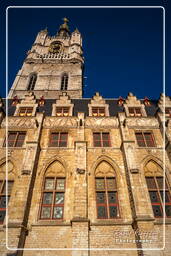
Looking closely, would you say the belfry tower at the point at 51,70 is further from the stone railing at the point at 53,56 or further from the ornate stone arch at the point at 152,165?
the ornate stone arch at the point at 152,165

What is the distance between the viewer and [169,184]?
1088 centimetres

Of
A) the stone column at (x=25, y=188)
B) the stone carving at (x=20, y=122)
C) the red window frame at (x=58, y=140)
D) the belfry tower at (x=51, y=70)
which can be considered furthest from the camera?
the belfry tower at (x=51, y=70)

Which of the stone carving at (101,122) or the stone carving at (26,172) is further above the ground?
the stone carving at (101,122)

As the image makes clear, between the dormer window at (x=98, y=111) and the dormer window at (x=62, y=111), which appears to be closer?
the dormer window at (x=62, y=111)

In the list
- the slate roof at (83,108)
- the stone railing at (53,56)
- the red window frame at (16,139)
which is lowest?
the red window frame at (16,139)

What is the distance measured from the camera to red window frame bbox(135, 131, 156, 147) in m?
13.3

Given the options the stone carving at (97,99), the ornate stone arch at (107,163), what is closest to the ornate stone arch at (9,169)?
the ornate stone arch at (107,163)

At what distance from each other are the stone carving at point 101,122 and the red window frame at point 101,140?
820mm

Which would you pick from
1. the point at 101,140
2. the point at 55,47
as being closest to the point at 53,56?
the point at 55,47

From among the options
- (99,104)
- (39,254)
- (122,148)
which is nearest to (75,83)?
(99,104)

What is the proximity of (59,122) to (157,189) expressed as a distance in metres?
8.57

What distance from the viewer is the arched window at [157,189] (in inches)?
394

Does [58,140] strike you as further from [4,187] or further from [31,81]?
[31,81]

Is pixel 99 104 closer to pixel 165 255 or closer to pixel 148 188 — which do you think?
pixel 148 188
